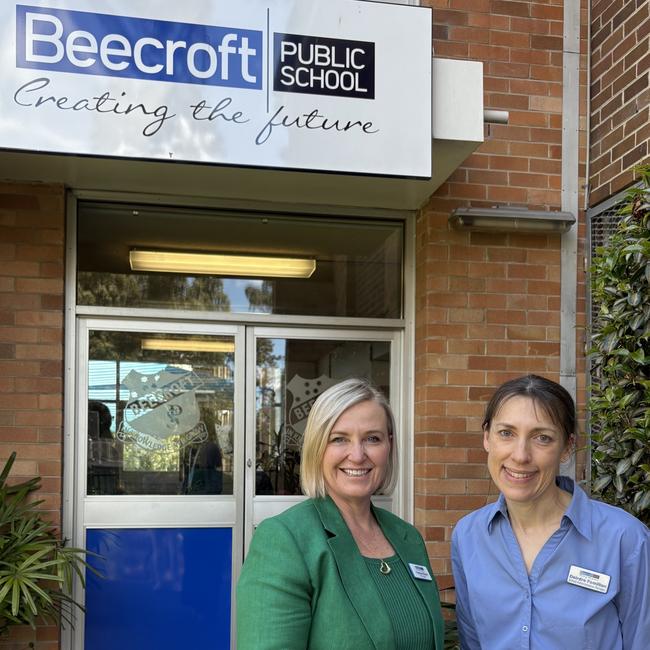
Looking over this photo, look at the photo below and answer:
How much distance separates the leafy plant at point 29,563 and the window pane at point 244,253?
125cm

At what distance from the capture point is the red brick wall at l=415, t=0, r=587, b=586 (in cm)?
478

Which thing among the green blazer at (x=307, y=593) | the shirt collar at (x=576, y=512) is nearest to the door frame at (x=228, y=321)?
the shirt collar at (x=576, y=512)

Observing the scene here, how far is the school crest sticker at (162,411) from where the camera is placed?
15.9 feet

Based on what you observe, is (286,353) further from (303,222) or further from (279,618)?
(279,618)

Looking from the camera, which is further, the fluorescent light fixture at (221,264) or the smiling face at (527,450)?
the fluorescent light fixture at (221,264)

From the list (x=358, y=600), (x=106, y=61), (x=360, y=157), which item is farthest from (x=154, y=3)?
(x=358, y=600)

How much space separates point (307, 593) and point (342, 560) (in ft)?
0.45

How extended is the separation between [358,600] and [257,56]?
284 centimetres

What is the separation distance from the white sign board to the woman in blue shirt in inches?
83.8

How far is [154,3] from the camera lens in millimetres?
3742

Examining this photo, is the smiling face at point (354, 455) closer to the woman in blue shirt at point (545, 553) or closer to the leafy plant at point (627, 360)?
the woman in blue shirt at point (545, 553)

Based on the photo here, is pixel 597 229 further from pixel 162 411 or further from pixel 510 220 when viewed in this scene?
pixel 162 411

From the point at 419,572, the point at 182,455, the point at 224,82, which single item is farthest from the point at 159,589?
the point at 419,572

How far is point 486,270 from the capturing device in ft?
16.0
